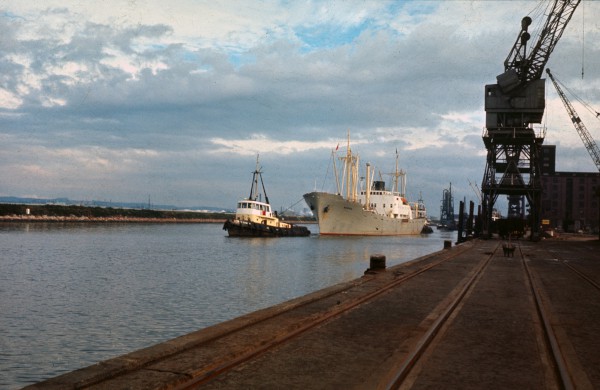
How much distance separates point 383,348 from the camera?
9680 millimetres

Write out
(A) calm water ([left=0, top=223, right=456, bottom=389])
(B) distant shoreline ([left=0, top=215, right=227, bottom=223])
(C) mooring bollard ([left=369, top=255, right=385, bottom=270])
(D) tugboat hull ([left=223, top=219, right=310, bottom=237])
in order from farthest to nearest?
(B) distant shoreline ([left=0, top=215, right=227, bottom=223])
(D) tugboat hull ([left=223, top=219, right=310, bottom=237])
(C) mooring bollard ([left=369, top=255, right=385, bottom=270])
(A) calm water ([left=0, top=223, right=456, bottom=389])

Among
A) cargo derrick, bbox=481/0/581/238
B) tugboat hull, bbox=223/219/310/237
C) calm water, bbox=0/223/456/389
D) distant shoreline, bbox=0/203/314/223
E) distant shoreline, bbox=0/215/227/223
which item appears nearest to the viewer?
calm water, bbox=0/223/456/389

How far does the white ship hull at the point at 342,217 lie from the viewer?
95.4m

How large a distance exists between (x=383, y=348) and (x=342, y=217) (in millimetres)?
88862

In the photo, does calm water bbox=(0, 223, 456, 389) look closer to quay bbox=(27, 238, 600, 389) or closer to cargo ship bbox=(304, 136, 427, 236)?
quay bbox=(27, 238, 600, 389)

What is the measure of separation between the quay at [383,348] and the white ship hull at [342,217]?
7820 centimetres

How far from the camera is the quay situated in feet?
25.2

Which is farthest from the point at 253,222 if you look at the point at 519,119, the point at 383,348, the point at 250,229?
the point at 383,348

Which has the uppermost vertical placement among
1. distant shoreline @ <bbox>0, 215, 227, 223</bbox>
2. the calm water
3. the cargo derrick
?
the cargo derrick

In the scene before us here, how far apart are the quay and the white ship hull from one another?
3079 inches

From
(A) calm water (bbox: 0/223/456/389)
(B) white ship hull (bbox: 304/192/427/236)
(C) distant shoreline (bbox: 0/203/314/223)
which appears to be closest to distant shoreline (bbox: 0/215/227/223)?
(C) distant shoreline (bbox: 0/203/314/223)

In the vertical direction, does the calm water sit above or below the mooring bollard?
below

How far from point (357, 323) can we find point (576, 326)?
16.0 ft

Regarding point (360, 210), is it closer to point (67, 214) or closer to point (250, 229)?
point (250, 229)
